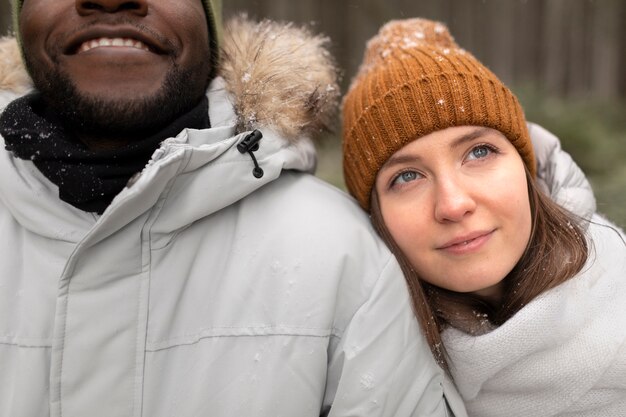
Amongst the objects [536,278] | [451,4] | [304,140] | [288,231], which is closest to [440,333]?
[536,278]

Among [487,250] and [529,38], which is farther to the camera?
[529,38]

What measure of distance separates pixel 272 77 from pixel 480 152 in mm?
677

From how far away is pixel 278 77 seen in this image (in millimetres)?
2008

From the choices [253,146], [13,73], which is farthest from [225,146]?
[13,73]

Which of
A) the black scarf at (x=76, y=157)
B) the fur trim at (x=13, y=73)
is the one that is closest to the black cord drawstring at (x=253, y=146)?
the black scarf at (x=76, y=157)

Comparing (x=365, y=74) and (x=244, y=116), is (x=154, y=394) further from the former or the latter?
(x=365, y=74)

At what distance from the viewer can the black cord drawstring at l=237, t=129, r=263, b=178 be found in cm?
183

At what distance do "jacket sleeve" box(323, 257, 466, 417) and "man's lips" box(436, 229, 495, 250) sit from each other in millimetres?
176

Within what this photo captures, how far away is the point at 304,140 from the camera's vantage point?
6.92ft

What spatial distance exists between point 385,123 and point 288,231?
1.51 feet

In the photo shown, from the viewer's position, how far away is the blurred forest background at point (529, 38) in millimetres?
5891

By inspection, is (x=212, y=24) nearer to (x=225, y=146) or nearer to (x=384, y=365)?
(x=225, y=146)

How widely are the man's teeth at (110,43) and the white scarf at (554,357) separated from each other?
1272 mm

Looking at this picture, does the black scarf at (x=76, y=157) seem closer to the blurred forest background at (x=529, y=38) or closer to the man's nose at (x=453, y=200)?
the man's nose at (x=453, y=200)
